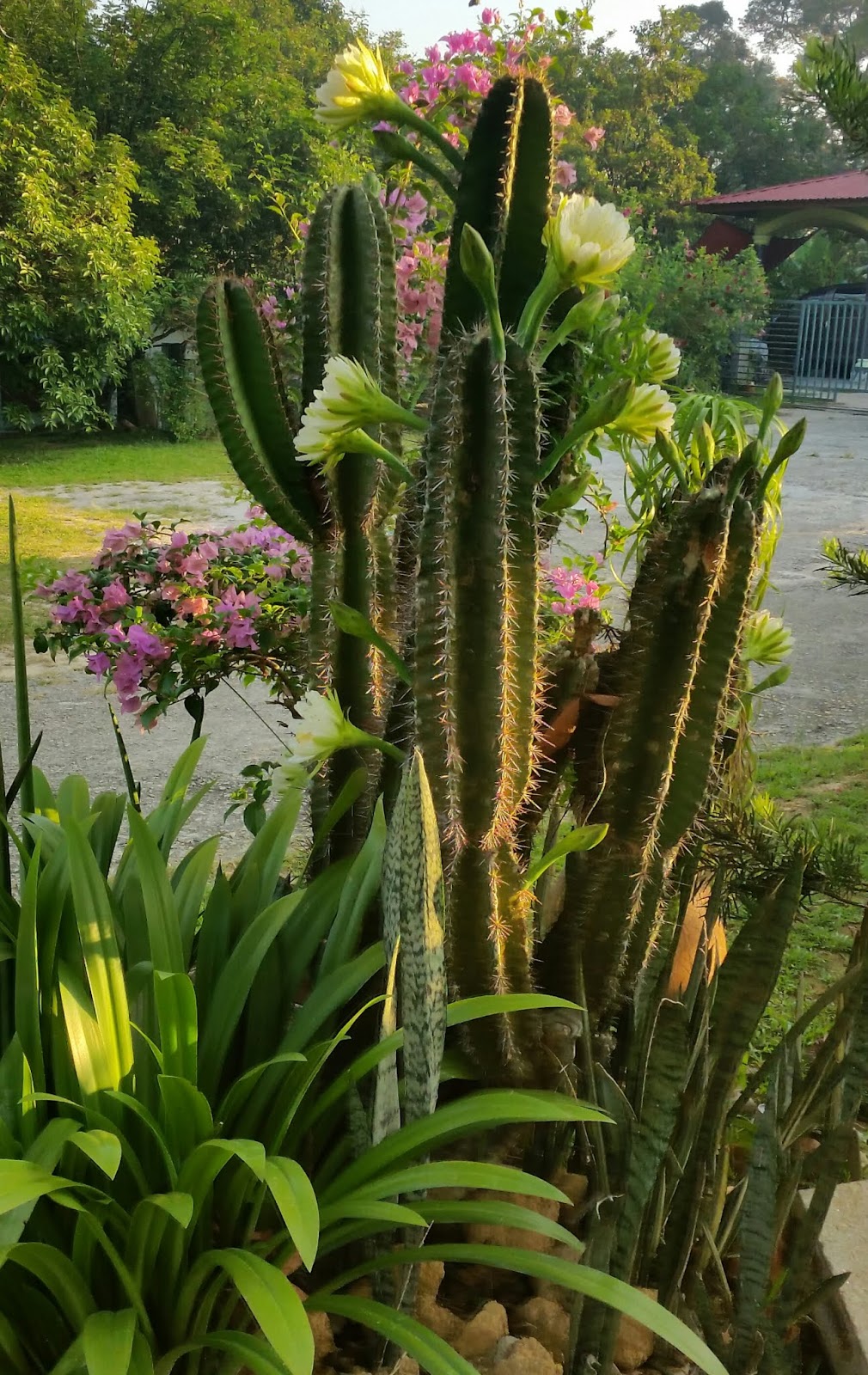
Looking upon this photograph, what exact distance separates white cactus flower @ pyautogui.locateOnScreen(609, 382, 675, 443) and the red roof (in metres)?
14.9

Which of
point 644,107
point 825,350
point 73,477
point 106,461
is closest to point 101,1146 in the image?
Answer: point 73,477

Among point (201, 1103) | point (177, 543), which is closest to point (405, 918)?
point (201, 1103)

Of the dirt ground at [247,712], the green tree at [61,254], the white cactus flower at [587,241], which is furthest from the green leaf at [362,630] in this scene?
→ the green tree at [61,254]

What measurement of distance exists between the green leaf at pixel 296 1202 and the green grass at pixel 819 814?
45.4 inches

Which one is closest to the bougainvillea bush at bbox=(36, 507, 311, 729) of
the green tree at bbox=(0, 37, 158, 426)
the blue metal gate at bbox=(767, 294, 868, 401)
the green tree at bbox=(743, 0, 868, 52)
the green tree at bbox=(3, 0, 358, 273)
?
the green tree at bbox=(0, 37, 158, 426)

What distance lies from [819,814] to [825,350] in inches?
535

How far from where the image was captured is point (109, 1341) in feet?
2.69

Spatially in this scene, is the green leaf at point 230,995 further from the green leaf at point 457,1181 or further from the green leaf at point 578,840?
the green leaf at point 578,840

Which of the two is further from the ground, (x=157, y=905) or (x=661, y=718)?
(x=661, y=718)

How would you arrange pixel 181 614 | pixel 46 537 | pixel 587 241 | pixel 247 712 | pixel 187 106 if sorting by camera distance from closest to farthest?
pixel 587 241 < pixel 181 614 < pixel 247 712 < pixel 46 537 < pixel 187 106

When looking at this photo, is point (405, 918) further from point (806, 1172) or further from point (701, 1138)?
point (806, 1172)

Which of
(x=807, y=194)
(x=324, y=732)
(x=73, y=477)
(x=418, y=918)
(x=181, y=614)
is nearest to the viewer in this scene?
(x=418, y=918)

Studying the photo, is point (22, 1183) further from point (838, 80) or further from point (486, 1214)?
point (838, 80)

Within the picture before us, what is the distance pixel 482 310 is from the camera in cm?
123
